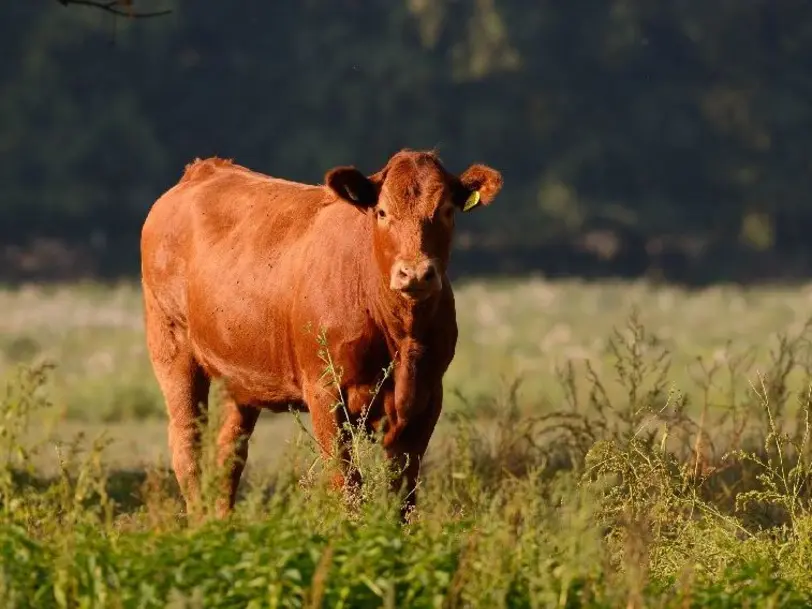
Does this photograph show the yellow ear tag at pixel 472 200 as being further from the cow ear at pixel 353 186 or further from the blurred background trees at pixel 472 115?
the blurred background trees at pixel 472 115

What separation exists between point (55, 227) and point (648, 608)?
46.6 m

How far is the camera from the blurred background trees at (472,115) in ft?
175

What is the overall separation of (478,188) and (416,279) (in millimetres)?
1135

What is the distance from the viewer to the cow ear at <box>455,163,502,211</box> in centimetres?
1077

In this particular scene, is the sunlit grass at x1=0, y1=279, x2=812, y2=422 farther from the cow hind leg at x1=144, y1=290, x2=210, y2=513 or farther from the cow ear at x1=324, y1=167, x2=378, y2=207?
the cow ear at x1=324, y1=167, x2=378, y2=207

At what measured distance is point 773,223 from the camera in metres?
60.0

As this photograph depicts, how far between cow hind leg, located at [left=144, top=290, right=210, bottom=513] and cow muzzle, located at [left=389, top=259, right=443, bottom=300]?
2.59 metres

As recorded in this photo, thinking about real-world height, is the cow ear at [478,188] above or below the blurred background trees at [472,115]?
above

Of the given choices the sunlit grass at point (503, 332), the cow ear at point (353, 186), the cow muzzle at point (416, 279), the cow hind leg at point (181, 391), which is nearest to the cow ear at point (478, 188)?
the cow ear at point (353, 186)

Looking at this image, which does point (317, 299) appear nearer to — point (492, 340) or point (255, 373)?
point (255, 373)

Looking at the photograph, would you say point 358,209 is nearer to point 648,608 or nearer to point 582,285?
point 648,608

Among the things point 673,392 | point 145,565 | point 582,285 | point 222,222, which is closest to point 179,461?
point 222,222

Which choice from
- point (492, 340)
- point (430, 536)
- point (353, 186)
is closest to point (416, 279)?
point (353, 186)

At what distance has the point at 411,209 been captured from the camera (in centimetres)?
1022
